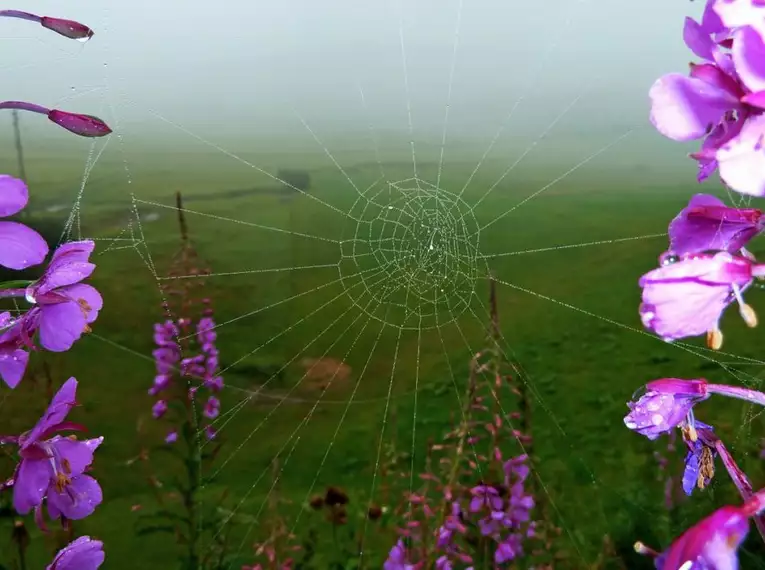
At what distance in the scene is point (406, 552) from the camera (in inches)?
48.0

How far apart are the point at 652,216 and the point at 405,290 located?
32.7 inches

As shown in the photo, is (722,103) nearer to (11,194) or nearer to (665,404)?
(665,404)

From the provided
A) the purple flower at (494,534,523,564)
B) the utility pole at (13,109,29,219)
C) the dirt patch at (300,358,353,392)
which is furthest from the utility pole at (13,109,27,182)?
the purple flower at (494,534,523,564)

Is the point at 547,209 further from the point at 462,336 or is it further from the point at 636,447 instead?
the point at 636,447

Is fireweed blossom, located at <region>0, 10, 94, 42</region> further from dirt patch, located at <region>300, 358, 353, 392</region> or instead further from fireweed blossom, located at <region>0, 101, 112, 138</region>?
dirt patch, located at <region>300, 358, 353, 392</region>

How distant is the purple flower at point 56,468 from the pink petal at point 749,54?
52cm

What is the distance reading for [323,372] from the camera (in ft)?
6.77

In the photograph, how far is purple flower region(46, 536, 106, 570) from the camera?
0.58 meters

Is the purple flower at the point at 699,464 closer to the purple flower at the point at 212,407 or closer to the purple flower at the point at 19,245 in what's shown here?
the purple flower at the point at 19,245

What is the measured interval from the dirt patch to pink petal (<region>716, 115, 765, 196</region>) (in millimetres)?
1741

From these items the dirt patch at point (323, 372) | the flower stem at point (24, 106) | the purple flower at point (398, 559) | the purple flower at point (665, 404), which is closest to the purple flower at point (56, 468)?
the flower stem at point (24, 106)

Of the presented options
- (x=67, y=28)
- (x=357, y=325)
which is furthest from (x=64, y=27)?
(x=357, y=325)

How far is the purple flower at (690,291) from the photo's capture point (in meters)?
0.36

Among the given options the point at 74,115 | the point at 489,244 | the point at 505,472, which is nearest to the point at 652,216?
the point at 489,244
